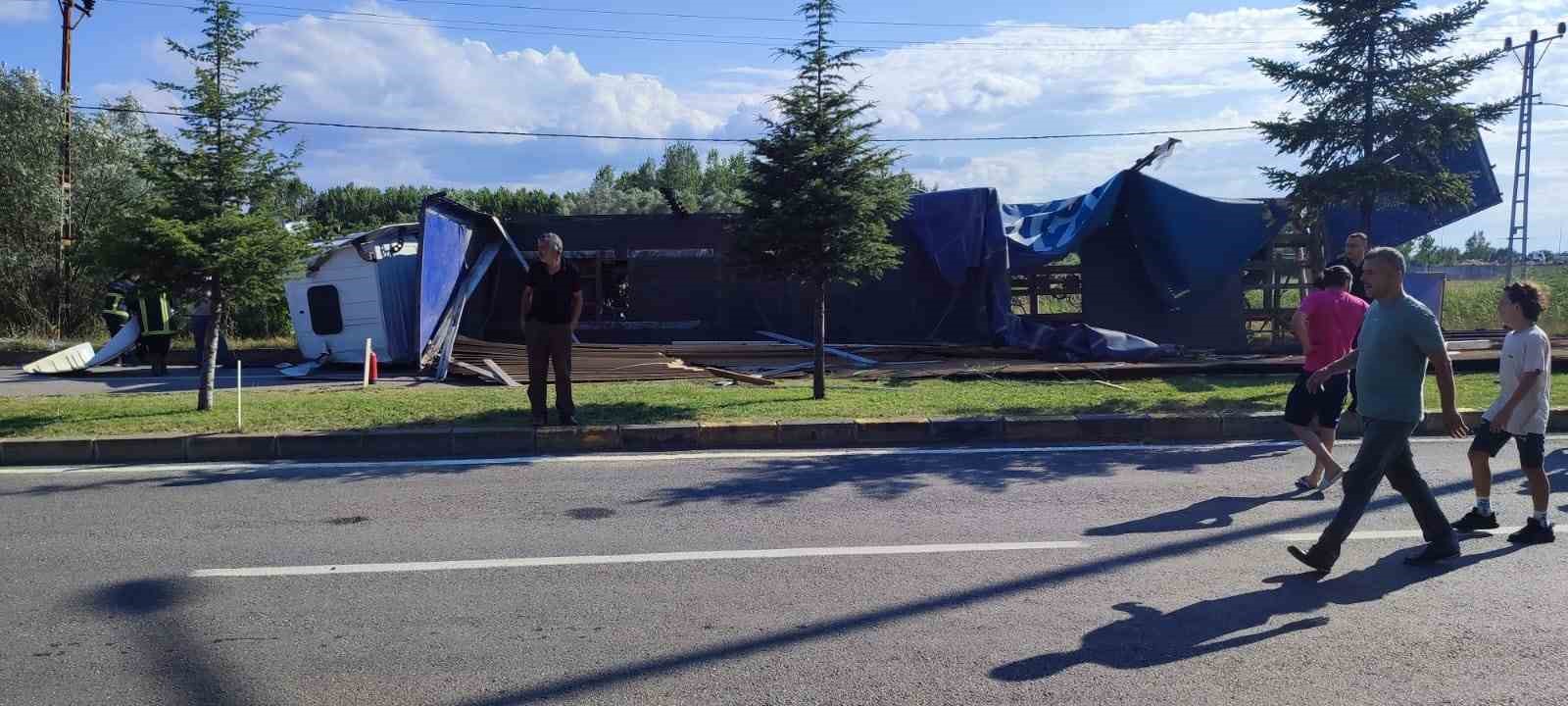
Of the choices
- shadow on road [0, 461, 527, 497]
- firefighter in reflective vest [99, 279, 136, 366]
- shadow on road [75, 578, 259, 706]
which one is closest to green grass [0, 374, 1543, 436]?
shadow on road [0, 461, 527, 497]

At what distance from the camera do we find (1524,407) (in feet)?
20.2

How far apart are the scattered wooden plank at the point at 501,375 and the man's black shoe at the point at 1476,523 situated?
10.2 metres

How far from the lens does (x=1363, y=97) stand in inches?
566

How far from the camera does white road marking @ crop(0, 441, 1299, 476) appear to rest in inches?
348

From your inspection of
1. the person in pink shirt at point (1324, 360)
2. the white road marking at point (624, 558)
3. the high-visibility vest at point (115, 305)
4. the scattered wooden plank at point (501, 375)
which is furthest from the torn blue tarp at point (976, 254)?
the high-visibility vest at point (115, 305)

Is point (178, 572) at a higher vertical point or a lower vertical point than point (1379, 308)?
lower

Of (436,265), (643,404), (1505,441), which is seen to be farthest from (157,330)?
(1505,441)

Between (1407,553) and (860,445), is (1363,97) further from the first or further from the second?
(1407,553)

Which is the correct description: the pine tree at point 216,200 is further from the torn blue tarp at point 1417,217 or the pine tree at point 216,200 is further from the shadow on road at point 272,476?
the torn blue tarp at point 1417,217

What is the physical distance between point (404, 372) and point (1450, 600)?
Result: 14.5 m

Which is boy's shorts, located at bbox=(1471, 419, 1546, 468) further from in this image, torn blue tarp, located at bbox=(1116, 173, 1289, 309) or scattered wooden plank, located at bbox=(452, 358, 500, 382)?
torn blue tarp, located at bbox=(1116, 173, 1289, 309)

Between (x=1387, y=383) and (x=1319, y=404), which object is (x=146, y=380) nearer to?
(x=1319, y=404)

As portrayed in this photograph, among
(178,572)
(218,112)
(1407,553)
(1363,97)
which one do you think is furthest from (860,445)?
(1363,97)

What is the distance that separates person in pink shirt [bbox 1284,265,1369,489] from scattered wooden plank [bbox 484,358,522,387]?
9085 millimetres
